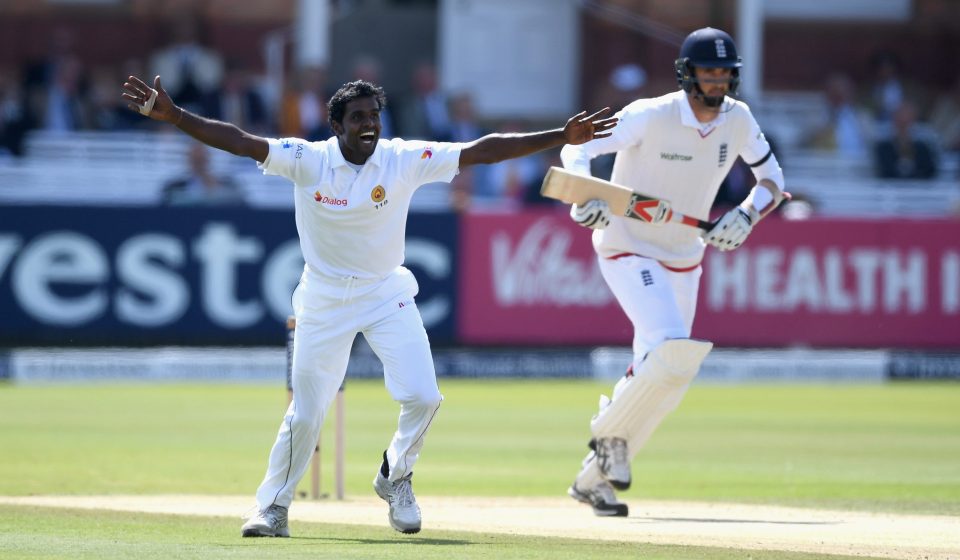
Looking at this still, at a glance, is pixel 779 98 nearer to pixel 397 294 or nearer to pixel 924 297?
pixel 924 297

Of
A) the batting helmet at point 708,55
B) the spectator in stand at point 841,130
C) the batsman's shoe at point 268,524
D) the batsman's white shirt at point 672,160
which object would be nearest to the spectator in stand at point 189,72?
the spectator in stand at point 841,130

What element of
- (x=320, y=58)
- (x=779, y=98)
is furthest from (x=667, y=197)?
(x=779, y=98)

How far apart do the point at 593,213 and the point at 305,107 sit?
8.92 m

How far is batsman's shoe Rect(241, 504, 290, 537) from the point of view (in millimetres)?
6145

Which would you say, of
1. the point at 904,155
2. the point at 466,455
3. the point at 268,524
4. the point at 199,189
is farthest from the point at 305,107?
the point at 268,524

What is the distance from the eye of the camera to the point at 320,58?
16.8 m

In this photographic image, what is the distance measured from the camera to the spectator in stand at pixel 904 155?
53.7 feet

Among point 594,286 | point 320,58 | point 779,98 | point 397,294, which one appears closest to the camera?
point 397,294

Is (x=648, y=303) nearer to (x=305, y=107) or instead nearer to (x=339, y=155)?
(x=339, y=155)

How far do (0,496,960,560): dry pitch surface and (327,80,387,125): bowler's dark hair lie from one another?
1527mm

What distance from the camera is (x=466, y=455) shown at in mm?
9734

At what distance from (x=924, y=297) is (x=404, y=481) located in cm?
993

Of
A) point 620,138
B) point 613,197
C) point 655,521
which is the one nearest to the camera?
point 655,521

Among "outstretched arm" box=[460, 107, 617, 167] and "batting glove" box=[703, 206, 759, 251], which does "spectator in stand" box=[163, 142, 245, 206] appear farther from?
"outstretched arm" box=[460, 107, 617, 167]
